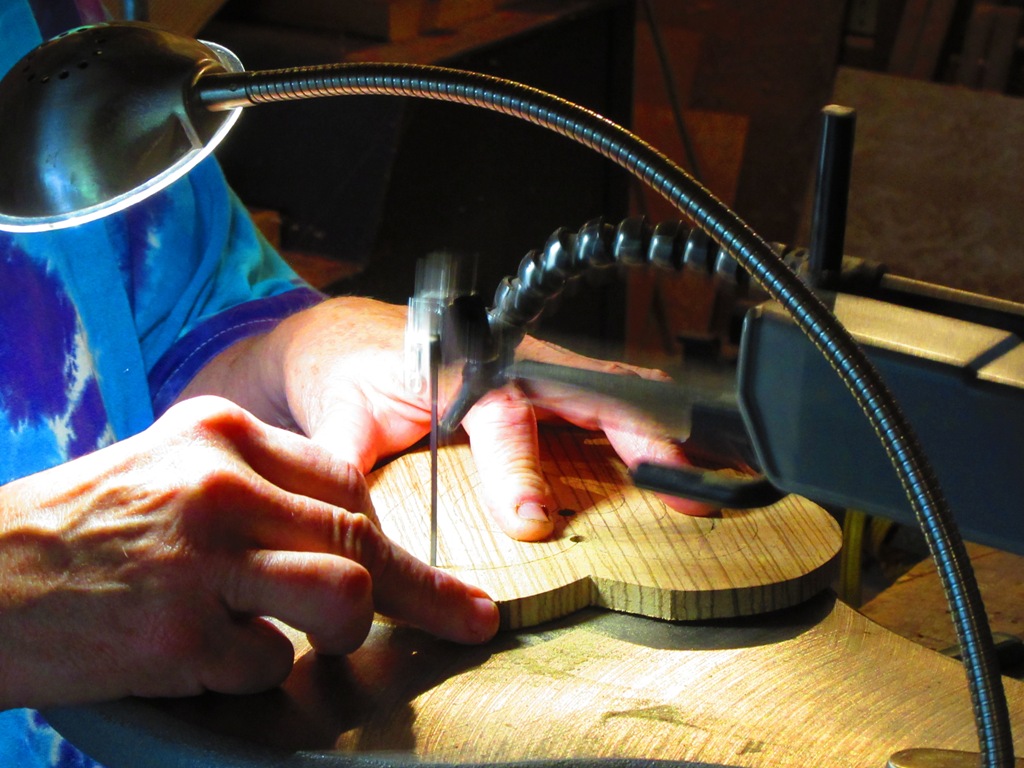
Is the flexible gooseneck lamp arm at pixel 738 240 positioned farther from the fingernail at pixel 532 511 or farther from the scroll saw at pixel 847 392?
the fingernail at pixel 532 511

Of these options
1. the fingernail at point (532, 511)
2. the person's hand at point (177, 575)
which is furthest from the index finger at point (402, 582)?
the fingernail at point (532, 511)

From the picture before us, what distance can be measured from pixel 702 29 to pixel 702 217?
2.84 m

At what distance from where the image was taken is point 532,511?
0.99 m

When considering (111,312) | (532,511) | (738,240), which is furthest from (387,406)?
(738,240)

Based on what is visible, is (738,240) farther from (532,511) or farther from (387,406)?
(387,406)

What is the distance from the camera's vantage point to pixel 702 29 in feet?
10.8

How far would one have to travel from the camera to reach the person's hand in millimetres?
783

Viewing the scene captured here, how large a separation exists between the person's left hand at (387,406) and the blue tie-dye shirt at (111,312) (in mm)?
55

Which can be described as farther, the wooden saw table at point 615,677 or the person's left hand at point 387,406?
the person's left hand at point 387,406

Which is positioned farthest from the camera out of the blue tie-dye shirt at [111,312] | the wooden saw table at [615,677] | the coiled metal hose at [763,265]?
the blue tie-dye shirt at [111,312]

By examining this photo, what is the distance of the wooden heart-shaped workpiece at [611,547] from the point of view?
91 centimetres

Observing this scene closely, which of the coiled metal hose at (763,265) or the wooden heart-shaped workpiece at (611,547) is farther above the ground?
the coiled metal hose at (763,265)

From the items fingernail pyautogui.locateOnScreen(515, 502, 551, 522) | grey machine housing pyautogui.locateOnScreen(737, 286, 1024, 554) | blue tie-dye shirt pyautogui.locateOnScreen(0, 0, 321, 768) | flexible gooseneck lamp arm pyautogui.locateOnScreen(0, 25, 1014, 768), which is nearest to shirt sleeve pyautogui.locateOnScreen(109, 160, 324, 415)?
blue tie-dye shirt pyautogui.locateOnScreen(0, 0, 321, 768)

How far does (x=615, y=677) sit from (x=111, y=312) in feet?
2.40
